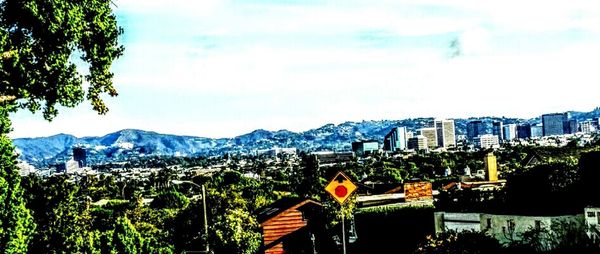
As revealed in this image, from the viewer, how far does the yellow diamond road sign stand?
775 inches

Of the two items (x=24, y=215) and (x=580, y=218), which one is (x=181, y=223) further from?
(x=24, y=215)

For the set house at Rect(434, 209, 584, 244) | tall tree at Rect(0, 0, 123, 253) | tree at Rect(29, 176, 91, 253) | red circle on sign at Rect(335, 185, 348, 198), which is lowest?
house at Rect(434, 209, 584, 244)

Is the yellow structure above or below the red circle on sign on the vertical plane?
below

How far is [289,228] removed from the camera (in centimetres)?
5003

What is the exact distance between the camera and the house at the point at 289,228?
163ft

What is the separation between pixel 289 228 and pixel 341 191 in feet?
100

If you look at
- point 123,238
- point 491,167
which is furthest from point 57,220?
point 491,167

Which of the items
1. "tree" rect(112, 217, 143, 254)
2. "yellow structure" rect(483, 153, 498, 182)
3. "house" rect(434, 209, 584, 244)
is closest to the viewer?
"tree" rect(112, 217, 143, 254)

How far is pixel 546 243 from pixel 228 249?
19.9 m

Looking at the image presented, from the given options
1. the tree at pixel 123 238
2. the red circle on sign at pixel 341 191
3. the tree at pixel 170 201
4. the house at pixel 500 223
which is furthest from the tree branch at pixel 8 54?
the tree at pixel 170 201

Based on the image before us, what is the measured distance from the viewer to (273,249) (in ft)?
164

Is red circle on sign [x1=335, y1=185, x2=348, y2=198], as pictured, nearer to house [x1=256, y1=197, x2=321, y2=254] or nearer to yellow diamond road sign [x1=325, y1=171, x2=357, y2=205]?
yellow diamond road sign [x1=325, y1=171, x2=357, y2=205]

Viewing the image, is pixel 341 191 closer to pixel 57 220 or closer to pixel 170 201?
pixel 57 220

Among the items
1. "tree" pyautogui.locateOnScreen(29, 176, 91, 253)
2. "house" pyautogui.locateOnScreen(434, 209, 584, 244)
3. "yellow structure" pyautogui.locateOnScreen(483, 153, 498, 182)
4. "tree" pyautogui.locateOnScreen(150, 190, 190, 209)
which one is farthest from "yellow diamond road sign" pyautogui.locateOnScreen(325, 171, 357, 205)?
"tree" pyautogui.locateOnScreen(150, 190, 190, 209)
